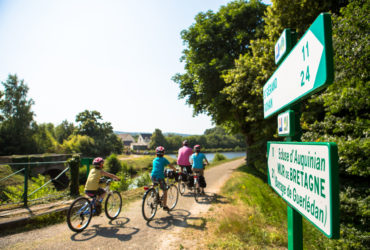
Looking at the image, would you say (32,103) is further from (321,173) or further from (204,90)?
(321,173)

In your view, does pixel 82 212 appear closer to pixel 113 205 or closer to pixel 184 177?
pixel 113 205

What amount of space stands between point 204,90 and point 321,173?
15231 millimetres

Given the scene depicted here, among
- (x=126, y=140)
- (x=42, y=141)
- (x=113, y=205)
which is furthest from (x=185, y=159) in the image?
(x=126, y=140)

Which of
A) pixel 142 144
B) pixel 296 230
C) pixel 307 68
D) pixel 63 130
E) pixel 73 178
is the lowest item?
pixel 142 144

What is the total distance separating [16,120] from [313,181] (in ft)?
152

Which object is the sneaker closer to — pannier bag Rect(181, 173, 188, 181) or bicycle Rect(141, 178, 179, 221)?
bicycle Rect(141, 178, 179, 221)

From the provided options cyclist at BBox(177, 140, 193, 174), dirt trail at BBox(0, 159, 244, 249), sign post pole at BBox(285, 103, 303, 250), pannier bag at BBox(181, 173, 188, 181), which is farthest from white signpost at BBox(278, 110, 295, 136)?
pannier bag at BBox(181, 173, 188, 181)

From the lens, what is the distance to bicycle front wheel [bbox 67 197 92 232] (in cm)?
471

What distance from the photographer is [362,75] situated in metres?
4.52

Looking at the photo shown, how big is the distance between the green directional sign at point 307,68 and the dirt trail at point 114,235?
12.3 ft

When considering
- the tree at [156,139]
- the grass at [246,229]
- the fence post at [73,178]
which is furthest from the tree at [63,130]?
the grass at [246,229]

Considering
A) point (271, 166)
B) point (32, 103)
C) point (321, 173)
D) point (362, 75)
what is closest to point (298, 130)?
point (271, 166)

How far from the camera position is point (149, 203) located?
5.62 metres

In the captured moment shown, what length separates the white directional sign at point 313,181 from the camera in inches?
42.1
